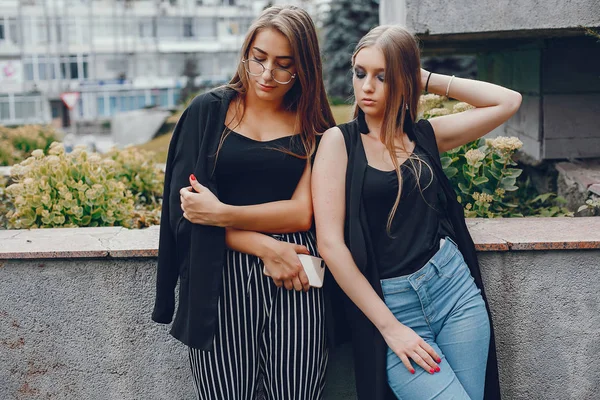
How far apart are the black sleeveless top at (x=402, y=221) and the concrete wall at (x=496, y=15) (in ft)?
5.99

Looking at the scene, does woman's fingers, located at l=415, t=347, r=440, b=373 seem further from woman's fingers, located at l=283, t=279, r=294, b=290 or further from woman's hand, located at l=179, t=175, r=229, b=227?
woman's hand, located at l=179, t=175, r=229, b=227

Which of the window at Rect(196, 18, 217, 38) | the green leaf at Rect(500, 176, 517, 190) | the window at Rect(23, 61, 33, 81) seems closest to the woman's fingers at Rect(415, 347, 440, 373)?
the green leaf at Rect(500, 176, 517, 190)

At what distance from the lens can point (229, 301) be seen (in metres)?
2.62

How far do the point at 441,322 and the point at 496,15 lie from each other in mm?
2298

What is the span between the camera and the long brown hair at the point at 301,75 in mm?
2531

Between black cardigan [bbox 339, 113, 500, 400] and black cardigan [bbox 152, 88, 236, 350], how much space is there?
19.3 inches

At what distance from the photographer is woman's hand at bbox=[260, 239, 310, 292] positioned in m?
2.54

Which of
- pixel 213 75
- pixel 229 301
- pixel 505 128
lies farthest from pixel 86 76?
pixel 229 301

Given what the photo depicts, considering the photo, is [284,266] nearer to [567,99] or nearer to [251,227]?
[251,227]

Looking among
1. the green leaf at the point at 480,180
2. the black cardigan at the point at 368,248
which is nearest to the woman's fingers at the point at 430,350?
the black cardigan at the point at 368,248

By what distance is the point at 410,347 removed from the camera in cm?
243

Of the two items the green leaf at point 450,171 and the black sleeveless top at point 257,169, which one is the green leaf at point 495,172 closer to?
the green leaf at point 450,171

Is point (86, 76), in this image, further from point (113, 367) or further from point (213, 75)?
point (113, 367)

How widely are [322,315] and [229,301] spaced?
0.36 metres
